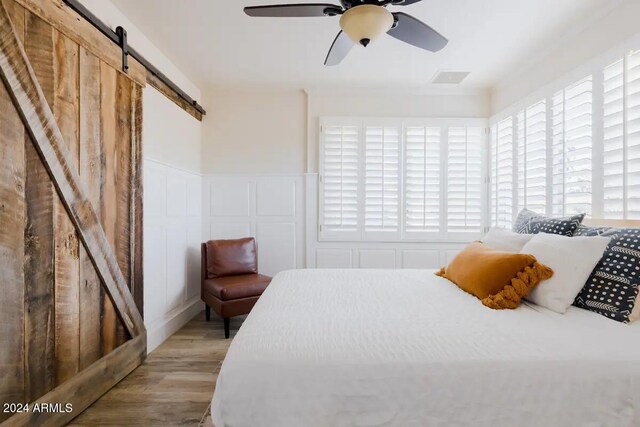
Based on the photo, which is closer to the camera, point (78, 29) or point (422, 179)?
point (78, 29)

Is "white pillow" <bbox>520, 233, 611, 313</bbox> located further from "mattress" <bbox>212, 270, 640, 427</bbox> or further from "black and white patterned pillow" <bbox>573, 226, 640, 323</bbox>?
"mattress" <bbox>212, 270, 640, 427</bbox>

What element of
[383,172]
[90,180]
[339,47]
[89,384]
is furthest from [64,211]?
[383,172]

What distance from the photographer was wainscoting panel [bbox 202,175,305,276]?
149 inches

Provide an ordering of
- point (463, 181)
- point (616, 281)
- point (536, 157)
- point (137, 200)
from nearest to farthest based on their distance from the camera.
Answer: point (616, 281), point (137, 200), point (536, 157), point (463, 181)

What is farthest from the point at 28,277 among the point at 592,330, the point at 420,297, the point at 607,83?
the point at 607,83

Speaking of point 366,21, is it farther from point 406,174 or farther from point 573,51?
point 406,174

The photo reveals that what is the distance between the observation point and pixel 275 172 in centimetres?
381

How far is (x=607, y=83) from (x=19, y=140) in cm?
340

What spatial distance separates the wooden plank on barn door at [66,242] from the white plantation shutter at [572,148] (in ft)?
10.9

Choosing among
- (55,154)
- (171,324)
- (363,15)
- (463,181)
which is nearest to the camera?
(363,15)

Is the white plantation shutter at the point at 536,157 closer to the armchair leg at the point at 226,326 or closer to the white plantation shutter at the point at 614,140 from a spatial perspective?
the white plantation shutter at the point at 614,140

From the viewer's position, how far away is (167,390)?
6.74ft

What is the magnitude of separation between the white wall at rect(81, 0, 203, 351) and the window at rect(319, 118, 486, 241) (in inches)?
57.5

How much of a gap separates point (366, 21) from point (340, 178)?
2.24 meters
